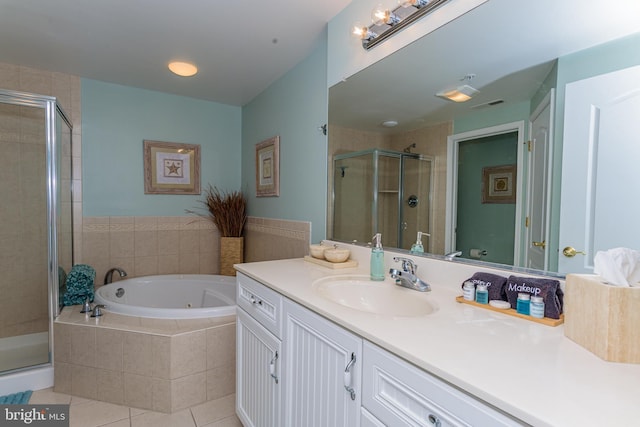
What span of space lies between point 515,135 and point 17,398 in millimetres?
2984

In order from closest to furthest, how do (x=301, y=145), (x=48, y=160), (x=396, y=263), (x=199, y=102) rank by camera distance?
(x=396, y=263)
(x=48, y=160)
(x=301, y=145)
(x=199, y=102)

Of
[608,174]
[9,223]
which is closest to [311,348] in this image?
[608,174]

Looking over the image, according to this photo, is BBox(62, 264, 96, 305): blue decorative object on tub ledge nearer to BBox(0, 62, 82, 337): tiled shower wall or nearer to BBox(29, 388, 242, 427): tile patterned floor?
BBox(0, 62, 82, 337): tiled shower wall

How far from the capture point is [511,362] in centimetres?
62

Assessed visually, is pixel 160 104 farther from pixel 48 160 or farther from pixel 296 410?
pixel 296 410

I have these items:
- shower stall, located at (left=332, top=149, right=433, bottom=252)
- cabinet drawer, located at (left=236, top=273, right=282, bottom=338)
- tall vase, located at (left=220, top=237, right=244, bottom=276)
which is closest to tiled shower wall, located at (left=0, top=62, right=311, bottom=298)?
tall vase, located at (left=220, top=237, right=244, bottom=276)

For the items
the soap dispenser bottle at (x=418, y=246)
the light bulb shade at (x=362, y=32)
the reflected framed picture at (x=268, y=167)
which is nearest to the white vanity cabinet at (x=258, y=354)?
the soap dispenser bottle at (x=418, y=246)

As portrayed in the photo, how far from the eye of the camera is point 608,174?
84cm

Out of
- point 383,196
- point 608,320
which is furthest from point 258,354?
point 608,320

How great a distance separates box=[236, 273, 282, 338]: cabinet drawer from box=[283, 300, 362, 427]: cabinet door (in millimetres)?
68

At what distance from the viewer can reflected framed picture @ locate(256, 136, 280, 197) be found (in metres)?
2.62

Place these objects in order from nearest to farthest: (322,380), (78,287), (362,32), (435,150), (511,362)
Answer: (511,362) < (322,380) < (435,150) < (362,32) < (78,287)

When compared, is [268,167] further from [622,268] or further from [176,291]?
[622,268]

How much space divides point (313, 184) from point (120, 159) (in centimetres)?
192
